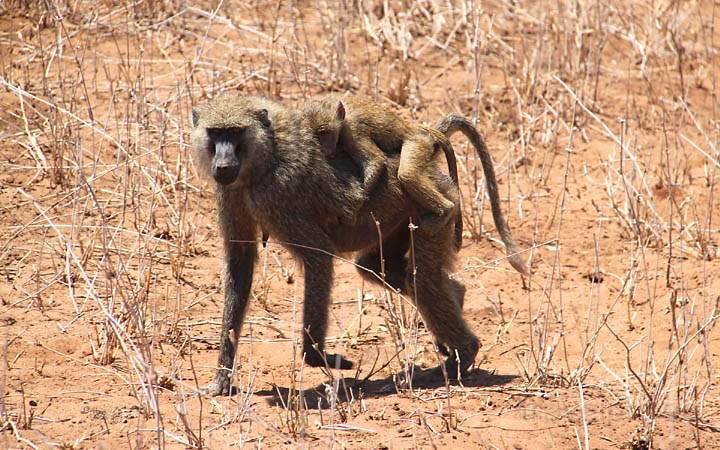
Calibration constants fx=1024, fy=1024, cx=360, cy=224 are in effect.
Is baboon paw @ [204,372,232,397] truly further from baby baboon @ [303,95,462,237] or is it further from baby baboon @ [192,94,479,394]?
baby baboon @ [303,95,462,237]

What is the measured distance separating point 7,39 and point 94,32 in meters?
0.80

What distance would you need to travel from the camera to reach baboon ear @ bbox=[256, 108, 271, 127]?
18.7 feet

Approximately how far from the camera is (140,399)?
200 inches

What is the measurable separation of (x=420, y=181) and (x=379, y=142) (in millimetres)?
385

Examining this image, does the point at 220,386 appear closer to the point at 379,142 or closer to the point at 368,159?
the point at 368,159

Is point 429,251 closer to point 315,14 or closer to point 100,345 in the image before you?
point 100,345

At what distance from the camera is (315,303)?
229 inches

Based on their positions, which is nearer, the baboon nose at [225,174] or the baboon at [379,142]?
the baboon nose at [225,174]

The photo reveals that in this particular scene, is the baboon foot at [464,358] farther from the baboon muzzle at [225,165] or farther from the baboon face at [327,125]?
the baboon muzzle at [225,165]

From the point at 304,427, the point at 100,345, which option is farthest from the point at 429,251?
A: the point at 100,345

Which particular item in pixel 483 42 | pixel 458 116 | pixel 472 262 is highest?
pixel 483 42

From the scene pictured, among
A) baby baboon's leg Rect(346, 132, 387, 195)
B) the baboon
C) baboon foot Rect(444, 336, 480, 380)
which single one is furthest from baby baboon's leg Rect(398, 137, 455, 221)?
baboon foot Rect(444, 336, 480, 380)

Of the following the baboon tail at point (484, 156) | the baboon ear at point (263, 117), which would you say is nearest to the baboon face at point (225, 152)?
the baboon ear at point (263, 117)

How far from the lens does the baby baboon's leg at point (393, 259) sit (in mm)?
6359
